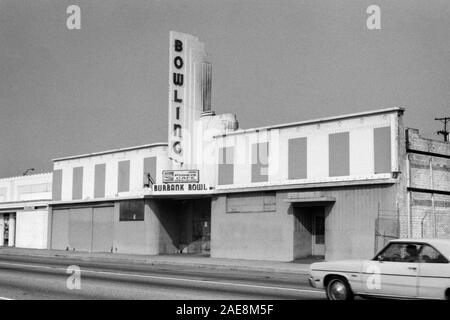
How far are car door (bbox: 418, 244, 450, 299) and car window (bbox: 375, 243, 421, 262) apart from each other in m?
0.23

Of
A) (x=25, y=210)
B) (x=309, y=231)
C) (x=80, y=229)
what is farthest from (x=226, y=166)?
(x=25, y=210)

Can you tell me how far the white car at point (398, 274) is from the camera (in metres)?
12.0

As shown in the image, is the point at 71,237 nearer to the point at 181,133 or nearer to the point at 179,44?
the point at 181,133

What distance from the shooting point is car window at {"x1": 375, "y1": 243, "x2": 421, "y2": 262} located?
41.5 ft


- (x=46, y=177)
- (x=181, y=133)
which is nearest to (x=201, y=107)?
(x=181, y=133)

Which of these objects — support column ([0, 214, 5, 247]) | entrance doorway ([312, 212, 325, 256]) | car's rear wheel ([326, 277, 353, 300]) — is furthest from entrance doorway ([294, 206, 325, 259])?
support column ([0, 214, 5, 247])

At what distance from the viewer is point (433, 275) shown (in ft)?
39.4

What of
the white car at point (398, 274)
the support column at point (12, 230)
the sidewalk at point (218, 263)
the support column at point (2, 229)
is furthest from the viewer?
the support column at point (2, 229)

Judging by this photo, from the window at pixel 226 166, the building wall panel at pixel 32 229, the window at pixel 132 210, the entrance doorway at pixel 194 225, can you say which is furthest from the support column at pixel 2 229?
the window at pixel 226 166

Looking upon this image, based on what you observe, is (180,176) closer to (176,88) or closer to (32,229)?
(176,88)

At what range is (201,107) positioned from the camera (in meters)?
37.8

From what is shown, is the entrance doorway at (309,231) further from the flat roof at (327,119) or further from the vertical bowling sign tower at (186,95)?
the vertical bowling sign tower at (186,95)

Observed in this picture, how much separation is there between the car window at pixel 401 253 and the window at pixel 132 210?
87.2ft
